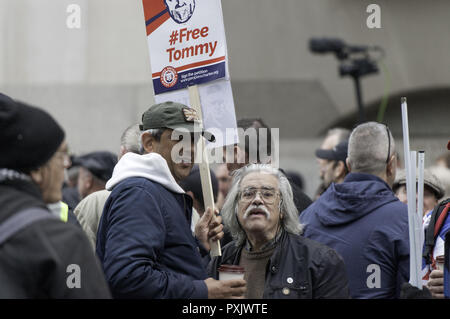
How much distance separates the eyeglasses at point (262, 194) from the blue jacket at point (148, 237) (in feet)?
1.44

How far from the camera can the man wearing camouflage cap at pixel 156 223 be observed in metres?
3.17

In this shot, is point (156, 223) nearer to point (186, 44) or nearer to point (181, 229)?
point (181, 229)

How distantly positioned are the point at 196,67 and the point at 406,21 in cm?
915

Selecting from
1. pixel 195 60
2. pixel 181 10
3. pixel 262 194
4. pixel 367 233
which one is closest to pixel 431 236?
pixel 367 233

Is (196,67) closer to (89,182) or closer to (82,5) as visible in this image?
(89,182)

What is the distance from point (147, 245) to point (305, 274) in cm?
77

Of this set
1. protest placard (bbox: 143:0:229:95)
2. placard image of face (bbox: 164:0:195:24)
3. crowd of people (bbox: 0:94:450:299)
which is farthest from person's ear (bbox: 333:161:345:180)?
placard image of face (bbox: 164:0:195:24)

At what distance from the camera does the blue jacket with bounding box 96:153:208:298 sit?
3.16m

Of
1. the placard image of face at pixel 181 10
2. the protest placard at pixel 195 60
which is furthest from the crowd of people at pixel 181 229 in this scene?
the placard image of face at pixel 181 10

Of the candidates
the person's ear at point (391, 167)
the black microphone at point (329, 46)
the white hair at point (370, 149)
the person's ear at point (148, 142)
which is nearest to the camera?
the person's ear at point (148, 142)

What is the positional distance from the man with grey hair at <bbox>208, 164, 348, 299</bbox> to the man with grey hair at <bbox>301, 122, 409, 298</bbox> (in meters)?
0.26

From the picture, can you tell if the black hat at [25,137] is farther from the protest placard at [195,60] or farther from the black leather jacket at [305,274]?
the protest placard at [195,60]

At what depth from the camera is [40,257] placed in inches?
87.5
